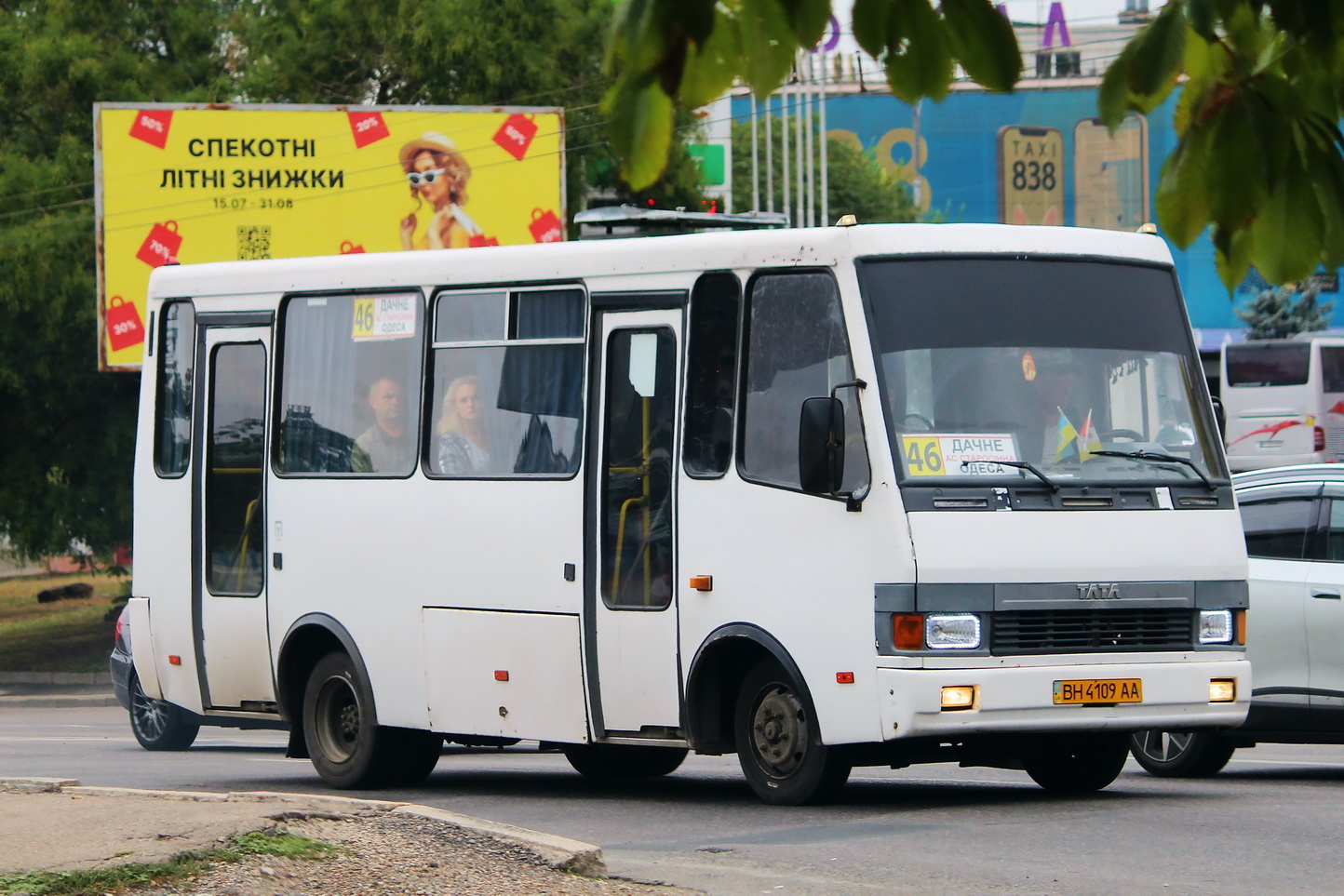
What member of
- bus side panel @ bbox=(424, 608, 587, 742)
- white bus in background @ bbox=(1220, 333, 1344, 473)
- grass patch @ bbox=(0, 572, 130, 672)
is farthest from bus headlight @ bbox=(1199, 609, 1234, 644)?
white bus in background @ bbox=(1220, 333, 1344, 473)

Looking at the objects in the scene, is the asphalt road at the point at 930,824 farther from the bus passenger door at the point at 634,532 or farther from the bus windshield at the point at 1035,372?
the bus windshield at the point at 1035,372

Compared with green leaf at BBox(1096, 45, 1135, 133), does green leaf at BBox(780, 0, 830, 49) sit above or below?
above

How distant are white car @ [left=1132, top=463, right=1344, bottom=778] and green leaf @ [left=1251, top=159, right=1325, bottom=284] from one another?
329 inches

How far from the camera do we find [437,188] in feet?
105

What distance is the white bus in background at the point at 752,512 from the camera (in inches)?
374

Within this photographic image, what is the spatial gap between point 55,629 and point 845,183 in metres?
35.8

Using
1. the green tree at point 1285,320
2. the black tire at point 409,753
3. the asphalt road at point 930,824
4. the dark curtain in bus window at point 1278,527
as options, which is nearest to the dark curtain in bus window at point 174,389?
the asphalt road at point 930,824

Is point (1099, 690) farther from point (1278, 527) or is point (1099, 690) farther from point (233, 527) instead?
point (233, 527)

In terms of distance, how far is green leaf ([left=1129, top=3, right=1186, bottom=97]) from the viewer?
3.11 m

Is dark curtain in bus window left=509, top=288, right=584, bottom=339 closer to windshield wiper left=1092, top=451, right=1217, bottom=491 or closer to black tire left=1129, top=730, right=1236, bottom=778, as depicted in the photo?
windshield wiper left=1092, top=451, right=1217, bottom=491

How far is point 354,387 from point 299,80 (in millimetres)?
24965

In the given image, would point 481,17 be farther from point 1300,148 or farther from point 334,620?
point 1300,148

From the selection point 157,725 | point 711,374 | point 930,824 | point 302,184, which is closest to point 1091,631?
point 930,824

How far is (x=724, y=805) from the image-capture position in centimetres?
1047
